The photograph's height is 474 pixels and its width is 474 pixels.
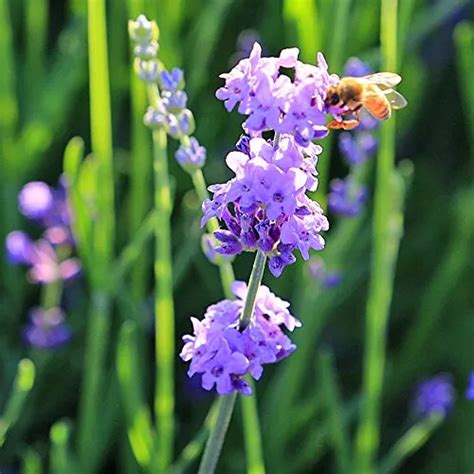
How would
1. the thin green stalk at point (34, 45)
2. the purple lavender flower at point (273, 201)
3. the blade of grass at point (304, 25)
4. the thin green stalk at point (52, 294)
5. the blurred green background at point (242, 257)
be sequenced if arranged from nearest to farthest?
the purple lavender flower at point (273, 201), the blade of grass at point (304, 25), the blurred green background at point (242, 257), the thin green stalk at point (52, 294), the thin green stalk at point (34, 45)

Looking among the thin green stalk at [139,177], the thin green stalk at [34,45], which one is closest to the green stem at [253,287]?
the thin green stalk at [139,177]

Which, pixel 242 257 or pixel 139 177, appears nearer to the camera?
pixel 139 177

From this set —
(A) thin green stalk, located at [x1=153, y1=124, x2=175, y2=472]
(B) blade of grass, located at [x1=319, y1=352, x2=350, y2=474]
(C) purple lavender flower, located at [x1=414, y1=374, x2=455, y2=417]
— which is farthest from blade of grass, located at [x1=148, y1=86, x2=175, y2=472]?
(C) purple lavender flower, located at [x1=414, y1=374, x2=455, y2=417]

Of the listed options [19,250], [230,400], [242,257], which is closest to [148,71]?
[230,400]

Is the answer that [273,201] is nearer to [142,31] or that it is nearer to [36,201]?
[142,31]

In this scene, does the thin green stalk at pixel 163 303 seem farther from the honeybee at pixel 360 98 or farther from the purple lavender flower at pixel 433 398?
the purple lavender flower at pixel 433 398

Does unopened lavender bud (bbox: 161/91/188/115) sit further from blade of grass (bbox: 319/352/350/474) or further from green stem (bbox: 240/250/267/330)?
blade of grass (bbox: 319/352/350/474)
